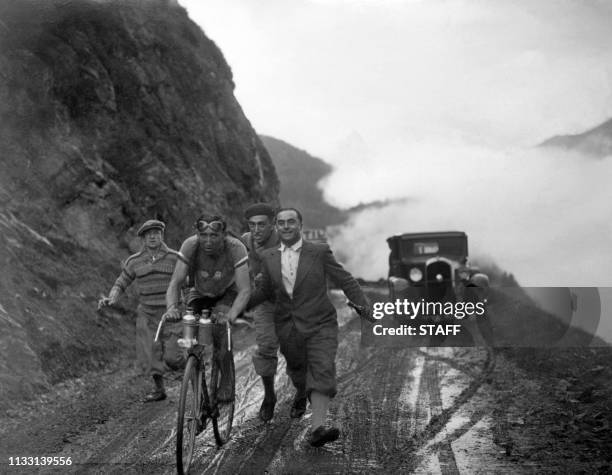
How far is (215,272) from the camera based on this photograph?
240 inches

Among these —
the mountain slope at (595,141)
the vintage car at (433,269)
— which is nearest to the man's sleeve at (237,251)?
the vintage car at (433,269)

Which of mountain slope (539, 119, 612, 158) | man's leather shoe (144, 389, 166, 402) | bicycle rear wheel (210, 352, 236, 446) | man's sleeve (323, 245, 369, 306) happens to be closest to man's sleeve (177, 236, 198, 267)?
bicycle rear wheel (210, 352, 236, 446)

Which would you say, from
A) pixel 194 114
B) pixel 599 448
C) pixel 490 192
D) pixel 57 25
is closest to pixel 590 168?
pixel 490 192

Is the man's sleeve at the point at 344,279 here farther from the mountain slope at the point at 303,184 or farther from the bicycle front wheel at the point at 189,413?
the mountain slope at the point at 303,184

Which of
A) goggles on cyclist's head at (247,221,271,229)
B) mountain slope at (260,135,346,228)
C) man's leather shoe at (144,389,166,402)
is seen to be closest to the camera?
goggles on cyclist's head at (247,221,271,229)

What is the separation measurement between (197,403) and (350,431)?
169 centimetres

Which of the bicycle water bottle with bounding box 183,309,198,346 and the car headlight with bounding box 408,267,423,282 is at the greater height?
the car headlight with bounding box 408,267,423,282

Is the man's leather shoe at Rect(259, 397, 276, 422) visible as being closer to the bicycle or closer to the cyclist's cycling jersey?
the bicycle

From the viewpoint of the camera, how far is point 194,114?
23.2m

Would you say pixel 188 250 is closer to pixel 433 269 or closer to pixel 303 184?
pixel 433 269

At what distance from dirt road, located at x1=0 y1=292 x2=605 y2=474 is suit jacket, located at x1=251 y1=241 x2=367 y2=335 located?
3.47ft

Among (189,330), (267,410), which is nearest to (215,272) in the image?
(189,330)

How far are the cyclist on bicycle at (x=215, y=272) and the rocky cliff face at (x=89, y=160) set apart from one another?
277cm

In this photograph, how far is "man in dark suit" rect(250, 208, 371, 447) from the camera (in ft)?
19.6
